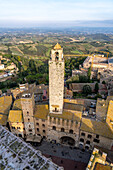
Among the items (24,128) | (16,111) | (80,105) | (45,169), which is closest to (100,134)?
(80,105)

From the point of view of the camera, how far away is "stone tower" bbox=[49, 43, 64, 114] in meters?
23.3

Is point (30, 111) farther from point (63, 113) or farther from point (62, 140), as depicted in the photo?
point (62, 140)

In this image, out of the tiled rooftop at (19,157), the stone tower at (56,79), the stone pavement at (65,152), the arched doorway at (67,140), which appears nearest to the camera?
the tiled rooftop at (19,157)

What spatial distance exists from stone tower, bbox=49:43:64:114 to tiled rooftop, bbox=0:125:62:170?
982 cm

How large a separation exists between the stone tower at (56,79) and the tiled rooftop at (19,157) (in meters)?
9.82

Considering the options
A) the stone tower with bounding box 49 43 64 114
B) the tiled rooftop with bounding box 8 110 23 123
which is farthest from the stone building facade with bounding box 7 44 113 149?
the tiled rooftop with bounding box 8 110 23 123

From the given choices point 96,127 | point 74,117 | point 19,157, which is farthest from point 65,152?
point 19,157

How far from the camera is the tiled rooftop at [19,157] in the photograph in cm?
1772

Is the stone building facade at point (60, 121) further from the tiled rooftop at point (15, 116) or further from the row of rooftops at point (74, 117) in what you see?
the tiled rooftop at point (15, 116)

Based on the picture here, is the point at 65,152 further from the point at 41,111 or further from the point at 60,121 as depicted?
the point at 41,111

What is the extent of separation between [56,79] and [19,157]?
14.8m

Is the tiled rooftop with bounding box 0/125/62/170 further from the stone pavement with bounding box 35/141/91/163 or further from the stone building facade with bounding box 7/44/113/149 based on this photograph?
the stone pavement with bounding box 35/141/91/163

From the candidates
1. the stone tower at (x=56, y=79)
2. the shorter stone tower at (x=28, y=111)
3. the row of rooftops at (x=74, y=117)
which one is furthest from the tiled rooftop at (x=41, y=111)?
the stone tower at (x=56, y=79)

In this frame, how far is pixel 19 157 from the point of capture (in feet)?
62.8
